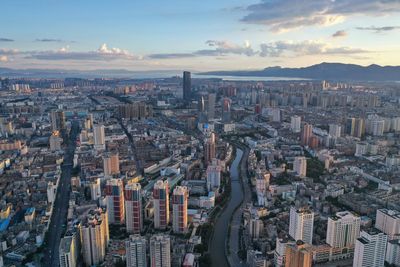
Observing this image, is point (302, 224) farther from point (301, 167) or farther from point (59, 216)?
point (59, 216)

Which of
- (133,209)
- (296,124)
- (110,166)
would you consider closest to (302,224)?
(133,209)

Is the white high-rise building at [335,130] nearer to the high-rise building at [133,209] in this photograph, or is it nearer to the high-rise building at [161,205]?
the high-rise building at [161,205]

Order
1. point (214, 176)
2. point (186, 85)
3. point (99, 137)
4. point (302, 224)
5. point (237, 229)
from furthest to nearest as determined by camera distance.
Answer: point (186, 85) → point (99, 137) → point (214, 176) → point (237, 229) → point (302, 224)

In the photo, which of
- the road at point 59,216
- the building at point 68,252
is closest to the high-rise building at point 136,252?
Result: the building at point 68,252

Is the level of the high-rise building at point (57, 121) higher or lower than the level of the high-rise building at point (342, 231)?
higher

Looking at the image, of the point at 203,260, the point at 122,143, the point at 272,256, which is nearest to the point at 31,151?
the point at 122,143

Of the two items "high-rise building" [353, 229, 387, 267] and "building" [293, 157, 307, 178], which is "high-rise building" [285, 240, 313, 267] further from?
"building" [293, 157, 307, 178]
